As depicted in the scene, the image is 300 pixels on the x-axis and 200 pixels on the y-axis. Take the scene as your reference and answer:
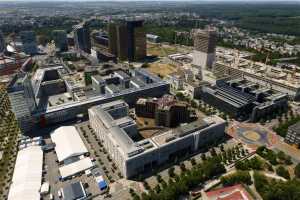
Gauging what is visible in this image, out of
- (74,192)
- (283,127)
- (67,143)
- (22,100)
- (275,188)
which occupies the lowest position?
(74,192)

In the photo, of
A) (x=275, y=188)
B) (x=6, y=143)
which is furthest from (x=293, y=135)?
(x=6, y=143)

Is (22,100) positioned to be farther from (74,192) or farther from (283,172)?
(283,172)

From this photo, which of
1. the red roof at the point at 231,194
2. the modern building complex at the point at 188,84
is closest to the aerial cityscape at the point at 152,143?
the red roof at the point at 231,194

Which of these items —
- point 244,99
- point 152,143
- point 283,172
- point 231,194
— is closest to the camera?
point 231,194

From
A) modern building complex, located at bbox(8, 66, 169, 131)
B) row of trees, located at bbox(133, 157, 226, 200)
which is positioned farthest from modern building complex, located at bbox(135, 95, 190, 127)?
row of trees, located at bbox(133, 157, 226, 200)

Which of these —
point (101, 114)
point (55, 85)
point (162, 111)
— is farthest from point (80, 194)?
point (55, 85)

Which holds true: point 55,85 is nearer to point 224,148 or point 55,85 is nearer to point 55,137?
point 55,137

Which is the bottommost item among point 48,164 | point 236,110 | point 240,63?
point 48,164
